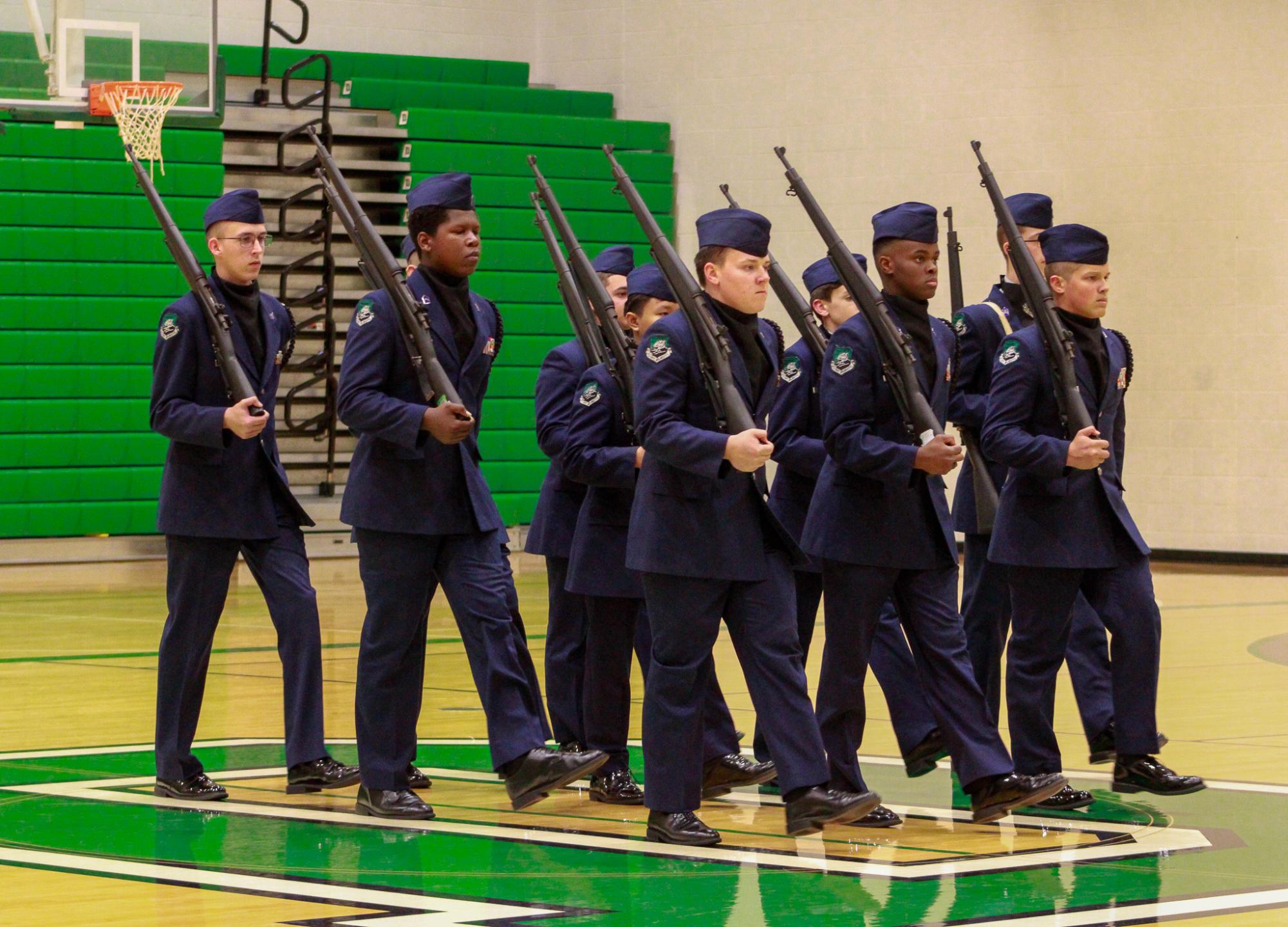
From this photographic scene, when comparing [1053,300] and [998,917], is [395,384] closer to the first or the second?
[1053,300]

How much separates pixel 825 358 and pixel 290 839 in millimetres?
1851

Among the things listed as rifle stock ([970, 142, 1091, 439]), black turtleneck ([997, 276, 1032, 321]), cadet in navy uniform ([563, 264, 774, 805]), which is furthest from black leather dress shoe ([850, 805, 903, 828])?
black turtleneck ([997, 276, 1032, 321])

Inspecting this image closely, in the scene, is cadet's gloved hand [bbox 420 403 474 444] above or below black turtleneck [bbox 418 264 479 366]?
below

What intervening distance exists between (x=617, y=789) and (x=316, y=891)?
1.44 metres

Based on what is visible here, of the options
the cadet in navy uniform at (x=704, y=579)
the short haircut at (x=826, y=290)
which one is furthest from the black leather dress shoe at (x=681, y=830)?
the short haircut at (x=826, y=290)

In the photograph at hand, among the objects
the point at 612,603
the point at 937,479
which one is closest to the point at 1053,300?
the point at 937,479

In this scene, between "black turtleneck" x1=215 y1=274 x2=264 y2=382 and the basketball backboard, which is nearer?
"black turtleneck" x1=215 y1=274 x2=264 y2=382

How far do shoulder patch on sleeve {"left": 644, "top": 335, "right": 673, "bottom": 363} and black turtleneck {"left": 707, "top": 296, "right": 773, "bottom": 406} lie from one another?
7.0 inches

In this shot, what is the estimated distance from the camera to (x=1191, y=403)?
522 inches

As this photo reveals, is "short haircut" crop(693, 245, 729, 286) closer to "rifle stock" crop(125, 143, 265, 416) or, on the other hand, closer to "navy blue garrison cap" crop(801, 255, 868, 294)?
"navy blue garrison cap" crop(801, 255, 868, 294)

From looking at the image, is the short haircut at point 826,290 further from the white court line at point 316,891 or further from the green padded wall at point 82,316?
the green padded wall at point 82,316

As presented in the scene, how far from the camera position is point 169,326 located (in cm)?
582

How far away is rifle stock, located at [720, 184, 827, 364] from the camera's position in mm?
6129

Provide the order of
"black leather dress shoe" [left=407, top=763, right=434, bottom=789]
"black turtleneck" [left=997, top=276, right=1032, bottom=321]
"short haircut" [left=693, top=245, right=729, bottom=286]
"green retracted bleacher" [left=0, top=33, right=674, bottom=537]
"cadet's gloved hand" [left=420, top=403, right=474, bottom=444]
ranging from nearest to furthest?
"short haircut" [left=693, top=245, right=729, bottom=286]
"cadet's gloved hand" [left=420, top=403, right=474, bottom=444]
"black leather dress shoe" [left=407, top=763, right=434, bottom=789]
"black turtleneck" [left=997, top=276, right=1032, bottom=321]
"green retracted bleacher" [left=0, top=33, right=674, bottom=537]
